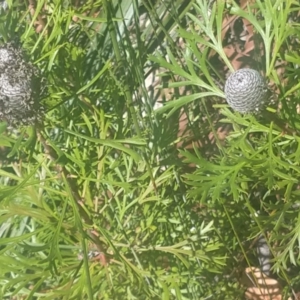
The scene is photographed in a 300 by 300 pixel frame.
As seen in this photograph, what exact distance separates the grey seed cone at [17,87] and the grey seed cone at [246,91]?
150 mm

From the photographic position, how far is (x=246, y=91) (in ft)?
1.37

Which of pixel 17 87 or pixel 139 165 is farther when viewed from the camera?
pixel 139 165

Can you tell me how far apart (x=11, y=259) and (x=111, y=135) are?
0.59 feet

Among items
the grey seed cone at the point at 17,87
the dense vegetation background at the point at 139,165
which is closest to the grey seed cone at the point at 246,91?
the dense vegetation background at the point at 139,165

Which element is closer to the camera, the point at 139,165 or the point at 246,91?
the point at 246,91

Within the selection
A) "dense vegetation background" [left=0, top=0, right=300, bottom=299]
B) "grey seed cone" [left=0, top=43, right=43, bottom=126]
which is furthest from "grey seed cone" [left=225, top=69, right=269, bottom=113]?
"grey seed cone" [left=0, top=43, right=43, bottom=126]

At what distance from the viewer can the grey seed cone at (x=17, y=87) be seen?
415 millimetres

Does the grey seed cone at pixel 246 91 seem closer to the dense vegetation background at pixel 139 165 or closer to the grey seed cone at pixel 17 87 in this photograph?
the dense vegetation background at pixel 139 165

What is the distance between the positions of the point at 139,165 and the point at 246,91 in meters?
0.23

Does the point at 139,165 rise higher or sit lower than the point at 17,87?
lower

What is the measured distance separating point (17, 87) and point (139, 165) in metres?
0.23

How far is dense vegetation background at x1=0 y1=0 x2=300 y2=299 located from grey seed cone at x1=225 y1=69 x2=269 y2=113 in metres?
0.03

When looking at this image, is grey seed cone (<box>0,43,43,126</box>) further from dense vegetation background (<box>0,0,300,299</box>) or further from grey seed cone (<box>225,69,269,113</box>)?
grey seed cone (<box>225,69,269,113</box>)

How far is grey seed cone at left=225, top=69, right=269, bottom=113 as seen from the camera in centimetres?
42
